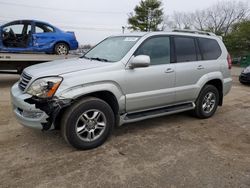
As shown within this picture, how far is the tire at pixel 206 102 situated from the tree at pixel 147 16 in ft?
104

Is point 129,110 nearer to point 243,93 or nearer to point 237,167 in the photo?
point 237,167

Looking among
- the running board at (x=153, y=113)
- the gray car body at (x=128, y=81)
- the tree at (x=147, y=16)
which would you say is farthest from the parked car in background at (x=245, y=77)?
the tree at (x=147, y=16)

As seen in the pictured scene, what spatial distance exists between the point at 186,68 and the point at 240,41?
25.5 m

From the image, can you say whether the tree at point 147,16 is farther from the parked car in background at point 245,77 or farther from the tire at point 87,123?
the tire at point 87,123

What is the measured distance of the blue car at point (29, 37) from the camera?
325 inches

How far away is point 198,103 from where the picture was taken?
5.09 meters

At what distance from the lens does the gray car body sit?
3383 millimetres

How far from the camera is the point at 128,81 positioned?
12.6 feet

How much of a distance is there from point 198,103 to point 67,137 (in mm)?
2895

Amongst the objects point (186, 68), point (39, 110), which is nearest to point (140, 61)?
point (186, 68)

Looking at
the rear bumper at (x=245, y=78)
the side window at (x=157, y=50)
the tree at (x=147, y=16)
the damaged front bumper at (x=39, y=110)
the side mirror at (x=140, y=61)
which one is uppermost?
the tree at (x=147, y=16)

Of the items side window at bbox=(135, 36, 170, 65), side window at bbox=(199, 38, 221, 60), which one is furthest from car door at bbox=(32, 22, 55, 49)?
side window at bbox=(199, 38, 221, 60)

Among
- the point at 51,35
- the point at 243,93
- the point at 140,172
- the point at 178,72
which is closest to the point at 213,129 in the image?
the point at 178,72

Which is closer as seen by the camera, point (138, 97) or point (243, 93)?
point (138, 97)
